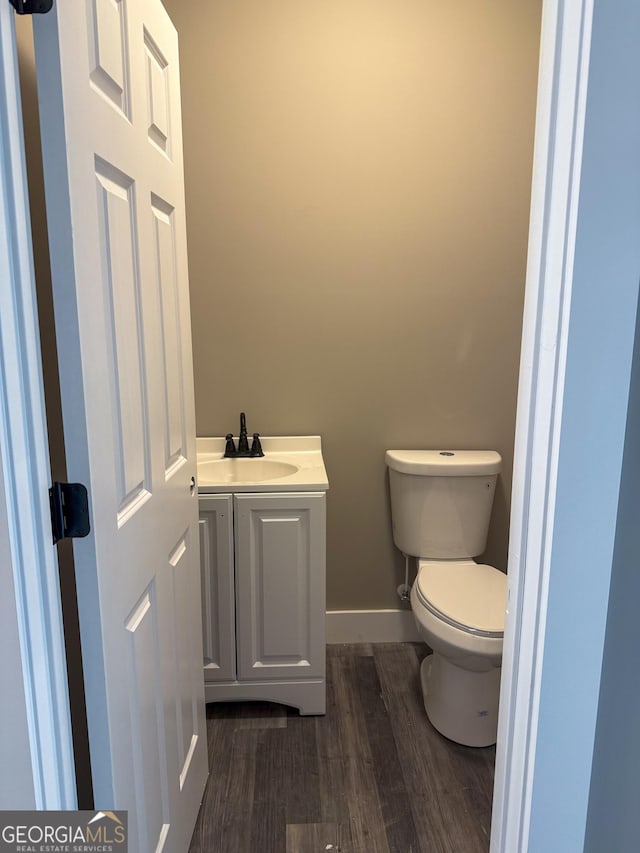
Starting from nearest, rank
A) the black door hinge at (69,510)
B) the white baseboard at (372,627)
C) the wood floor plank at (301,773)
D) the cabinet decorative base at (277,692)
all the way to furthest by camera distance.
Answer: the black door hinge at (69,510) < the wood floor plank at (301,773) < the cabinet decorative base at (277,692) < the white baseboard at (372,627)

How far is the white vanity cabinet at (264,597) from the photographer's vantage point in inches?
76.8

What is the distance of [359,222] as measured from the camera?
221 centimetres

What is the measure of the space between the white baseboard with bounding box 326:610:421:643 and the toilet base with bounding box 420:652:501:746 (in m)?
0.54

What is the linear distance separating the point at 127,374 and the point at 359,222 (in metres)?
1.43

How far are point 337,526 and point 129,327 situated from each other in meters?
1.56

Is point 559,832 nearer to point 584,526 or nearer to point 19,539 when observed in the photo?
point 584,526

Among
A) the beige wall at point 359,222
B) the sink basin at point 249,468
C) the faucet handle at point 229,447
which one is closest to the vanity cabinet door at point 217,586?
the sink basin at point 249,468

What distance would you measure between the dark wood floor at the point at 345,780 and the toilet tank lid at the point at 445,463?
0.81 meters

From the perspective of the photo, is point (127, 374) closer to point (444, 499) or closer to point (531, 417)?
point (531, 417)

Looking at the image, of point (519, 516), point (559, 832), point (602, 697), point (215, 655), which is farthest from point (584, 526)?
point (215, 655)

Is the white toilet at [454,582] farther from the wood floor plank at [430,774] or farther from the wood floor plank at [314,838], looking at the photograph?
the wood floor plank at [314,838]

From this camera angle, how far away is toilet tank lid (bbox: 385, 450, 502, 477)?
2.18 metres

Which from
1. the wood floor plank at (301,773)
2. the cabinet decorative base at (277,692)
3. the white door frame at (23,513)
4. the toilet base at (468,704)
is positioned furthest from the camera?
the cabinet decorative base at (277,692)

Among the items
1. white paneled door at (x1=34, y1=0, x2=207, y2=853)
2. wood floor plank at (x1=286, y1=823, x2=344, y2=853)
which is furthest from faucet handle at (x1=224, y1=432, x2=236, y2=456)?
wood floor plank at (x1=286, y1=823, x2=344, y2=853)
